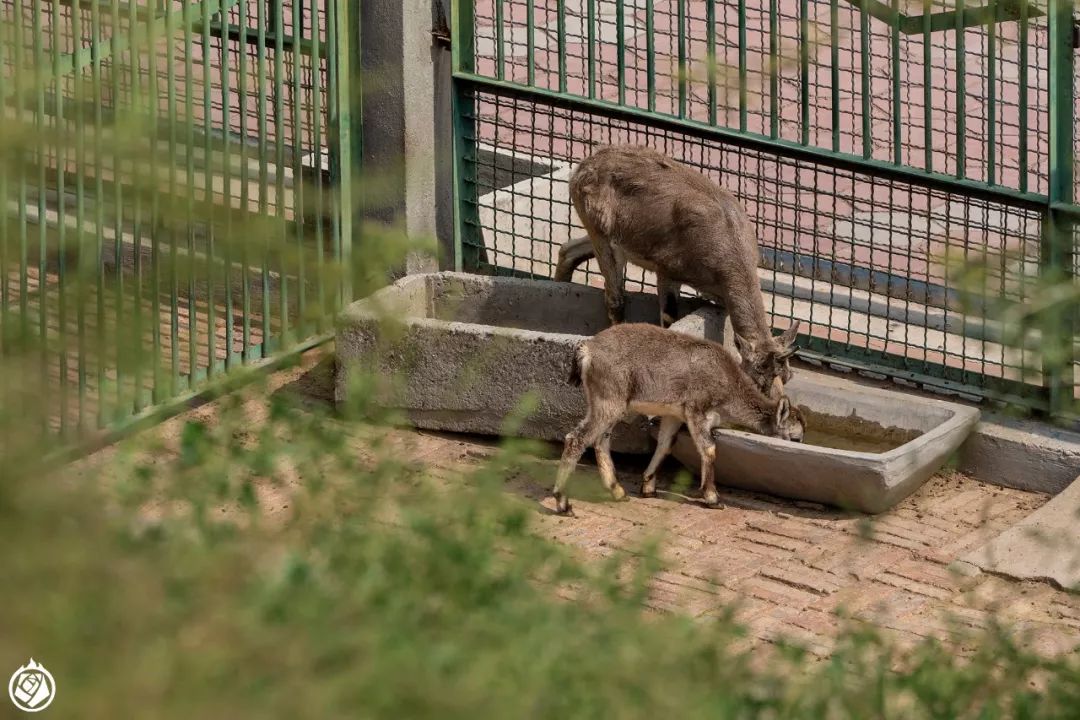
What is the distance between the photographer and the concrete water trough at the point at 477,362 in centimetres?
980

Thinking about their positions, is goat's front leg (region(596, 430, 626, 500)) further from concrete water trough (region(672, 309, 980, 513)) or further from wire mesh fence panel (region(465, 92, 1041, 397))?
wire mesh fence panel (region(465, 92, 1041, 397))

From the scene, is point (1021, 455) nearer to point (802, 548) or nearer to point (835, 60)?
point (802, 548)

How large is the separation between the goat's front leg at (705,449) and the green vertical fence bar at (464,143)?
2.48 metres

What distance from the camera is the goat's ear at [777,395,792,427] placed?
372 inches

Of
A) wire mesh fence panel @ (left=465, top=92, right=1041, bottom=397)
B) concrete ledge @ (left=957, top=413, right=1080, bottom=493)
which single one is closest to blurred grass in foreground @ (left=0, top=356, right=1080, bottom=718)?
concrete ledge @ (left=957, top=413, right=1080, bottom=493)

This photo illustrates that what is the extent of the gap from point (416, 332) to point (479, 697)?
20.4ft

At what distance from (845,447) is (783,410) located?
0.56m

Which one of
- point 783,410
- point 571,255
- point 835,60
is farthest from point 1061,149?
point 571,255

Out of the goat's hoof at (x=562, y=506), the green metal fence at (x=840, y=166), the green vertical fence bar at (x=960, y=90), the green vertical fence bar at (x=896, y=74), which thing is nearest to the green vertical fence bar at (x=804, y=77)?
the green metal fence at (x=840, y=166)

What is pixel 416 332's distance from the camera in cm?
1007

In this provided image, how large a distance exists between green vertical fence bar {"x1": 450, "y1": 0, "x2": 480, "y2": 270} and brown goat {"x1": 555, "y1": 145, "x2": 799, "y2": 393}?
0.89 metres

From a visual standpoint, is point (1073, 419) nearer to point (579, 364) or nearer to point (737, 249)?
point (737, 249)

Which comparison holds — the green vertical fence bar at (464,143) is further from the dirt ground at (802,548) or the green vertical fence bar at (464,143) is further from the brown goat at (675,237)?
the dirt ground at (802,548)

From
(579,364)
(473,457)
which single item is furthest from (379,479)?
(473,457)
